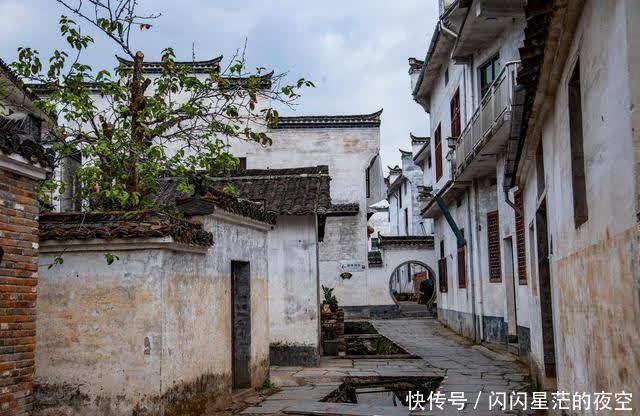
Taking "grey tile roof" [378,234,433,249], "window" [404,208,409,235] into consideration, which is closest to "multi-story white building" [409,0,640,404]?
"grey tile roof" [378,234,433,249]

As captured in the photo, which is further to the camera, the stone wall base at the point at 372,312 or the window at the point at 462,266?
the stone wall base at the point at 372,312

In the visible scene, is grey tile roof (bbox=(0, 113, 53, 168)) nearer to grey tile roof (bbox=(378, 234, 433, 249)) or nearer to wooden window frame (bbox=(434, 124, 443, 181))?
wooden window frame (bbox=(434, 124, 443, 181))

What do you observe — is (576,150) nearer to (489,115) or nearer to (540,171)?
(540,171)

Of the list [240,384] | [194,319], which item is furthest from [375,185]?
[194,319]

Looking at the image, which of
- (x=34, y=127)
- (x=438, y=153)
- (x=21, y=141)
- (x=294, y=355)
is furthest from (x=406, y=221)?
(x=21, y=141)

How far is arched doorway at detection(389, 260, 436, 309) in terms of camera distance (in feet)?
104

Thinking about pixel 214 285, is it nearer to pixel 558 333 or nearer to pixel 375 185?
pixel 558 333

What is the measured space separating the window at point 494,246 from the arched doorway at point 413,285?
12.5 metres

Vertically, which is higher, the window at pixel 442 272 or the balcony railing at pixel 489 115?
the balcony railing at pixel 489 115

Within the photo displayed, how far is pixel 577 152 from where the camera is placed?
525 centimetres

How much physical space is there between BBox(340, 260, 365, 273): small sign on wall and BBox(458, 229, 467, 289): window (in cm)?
892

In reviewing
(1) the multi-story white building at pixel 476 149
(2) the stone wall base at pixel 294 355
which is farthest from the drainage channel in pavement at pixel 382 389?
(1) the multi-story white building at pixel 476 149

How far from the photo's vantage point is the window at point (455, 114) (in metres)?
18.1

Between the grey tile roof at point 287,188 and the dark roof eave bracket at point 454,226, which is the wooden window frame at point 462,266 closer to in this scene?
the dark roof eave bracket at point 454,226
